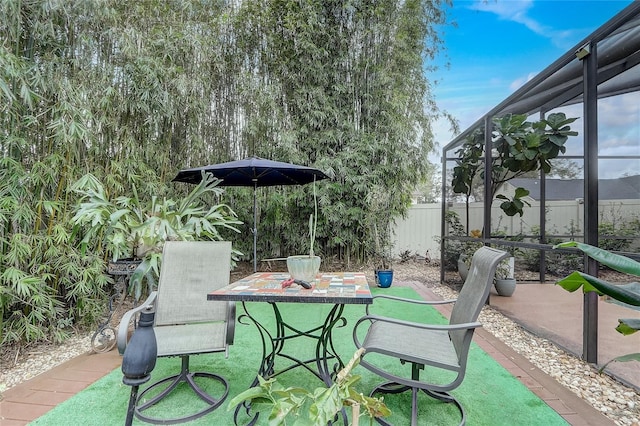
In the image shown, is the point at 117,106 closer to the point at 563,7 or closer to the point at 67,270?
the point at 67,270

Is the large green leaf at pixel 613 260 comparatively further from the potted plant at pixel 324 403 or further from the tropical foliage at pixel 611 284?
the potted plant at pixel 324 403

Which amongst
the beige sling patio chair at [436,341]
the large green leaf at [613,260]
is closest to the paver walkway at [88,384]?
the beige sling patio chair at [436,341]

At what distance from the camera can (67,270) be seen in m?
2.76

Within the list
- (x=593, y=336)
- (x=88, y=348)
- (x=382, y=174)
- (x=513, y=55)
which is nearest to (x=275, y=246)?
(x=382, y=174)

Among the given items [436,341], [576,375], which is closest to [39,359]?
[436,341]

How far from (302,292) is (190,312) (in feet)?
3.40

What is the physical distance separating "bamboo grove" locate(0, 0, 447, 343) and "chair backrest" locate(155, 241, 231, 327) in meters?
1.00

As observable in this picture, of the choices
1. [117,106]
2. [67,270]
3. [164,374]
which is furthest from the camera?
[117,106]

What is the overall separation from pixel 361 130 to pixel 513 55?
2851mm

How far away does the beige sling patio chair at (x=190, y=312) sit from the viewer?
1.93 meters

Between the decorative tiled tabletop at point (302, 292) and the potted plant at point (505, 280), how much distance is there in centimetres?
311

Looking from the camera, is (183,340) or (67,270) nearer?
(183,340)

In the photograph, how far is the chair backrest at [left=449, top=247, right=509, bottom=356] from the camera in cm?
163

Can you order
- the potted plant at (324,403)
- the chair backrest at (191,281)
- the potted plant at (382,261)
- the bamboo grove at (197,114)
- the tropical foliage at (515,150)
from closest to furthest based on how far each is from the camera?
the potted plant at (324,403)
the chair backrest at (191,281)
the bamboo grove at (197,114)
the tropical foliage at (515,150)
the potted plant at (382,261)
